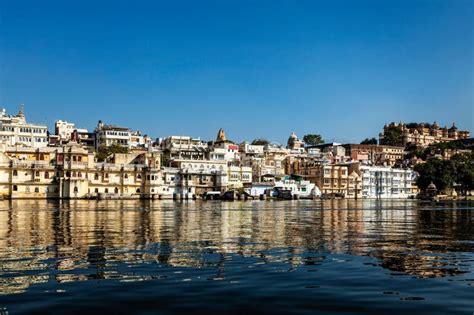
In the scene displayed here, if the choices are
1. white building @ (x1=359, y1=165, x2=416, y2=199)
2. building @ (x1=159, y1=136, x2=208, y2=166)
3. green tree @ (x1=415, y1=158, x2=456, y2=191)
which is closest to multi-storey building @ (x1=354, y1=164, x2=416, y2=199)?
white building @ (x1=359, y1=165, x2=416, y2=199)

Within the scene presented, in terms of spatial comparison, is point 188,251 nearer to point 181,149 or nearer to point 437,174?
point 181,149

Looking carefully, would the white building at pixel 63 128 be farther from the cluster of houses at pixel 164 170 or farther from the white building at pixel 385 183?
the white building at pixel 385 183

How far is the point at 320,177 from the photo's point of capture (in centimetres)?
13775

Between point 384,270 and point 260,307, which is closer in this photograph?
point 260,307

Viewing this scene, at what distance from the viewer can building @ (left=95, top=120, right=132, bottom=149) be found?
132 meters

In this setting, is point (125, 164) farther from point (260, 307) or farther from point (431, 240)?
point (260, 307)

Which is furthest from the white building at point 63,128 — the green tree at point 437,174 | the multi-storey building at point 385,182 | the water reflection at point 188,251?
the water reflection at point 188,251

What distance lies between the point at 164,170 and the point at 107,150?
2276cm

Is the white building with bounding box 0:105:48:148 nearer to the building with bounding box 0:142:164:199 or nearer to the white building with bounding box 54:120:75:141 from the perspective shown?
the building with bounding box 0:142:164:199

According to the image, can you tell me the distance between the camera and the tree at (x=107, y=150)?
11782 cm

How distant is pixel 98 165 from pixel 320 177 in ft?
197

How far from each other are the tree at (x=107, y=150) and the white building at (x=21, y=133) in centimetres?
1165

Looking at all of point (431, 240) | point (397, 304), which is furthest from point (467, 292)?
point (431, 240)

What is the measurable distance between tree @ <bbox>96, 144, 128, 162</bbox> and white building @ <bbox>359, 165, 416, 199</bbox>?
6260 cm
